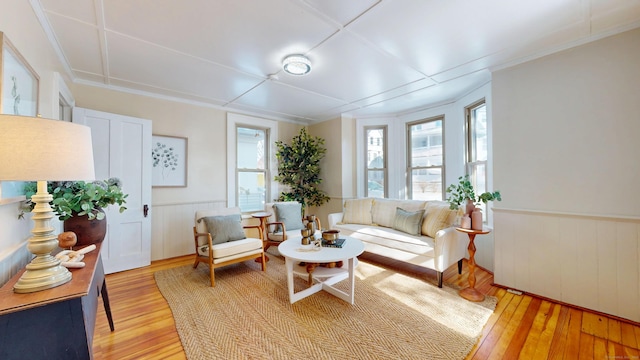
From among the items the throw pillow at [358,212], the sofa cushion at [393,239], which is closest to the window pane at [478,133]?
the sofa cushion at [393,239]

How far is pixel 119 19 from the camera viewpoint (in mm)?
1899

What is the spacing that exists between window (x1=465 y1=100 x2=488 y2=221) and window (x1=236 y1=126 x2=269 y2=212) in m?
3.46

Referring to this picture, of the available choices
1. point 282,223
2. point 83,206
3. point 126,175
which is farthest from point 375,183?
point 83,206

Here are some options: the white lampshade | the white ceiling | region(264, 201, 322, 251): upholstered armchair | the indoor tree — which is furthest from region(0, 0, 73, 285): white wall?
the indoor tree

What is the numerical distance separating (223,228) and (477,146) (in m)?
3.68

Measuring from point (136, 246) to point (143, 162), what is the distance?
3.74 ft

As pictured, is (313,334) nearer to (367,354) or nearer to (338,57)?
(367,354)

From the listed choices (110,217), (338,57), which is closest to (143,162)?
(110,217)

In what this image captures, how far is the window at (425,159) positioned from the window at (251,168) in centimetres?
274

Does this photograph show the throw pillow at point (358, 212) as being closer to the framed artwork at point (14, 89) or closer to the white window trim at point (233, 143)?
the white window trim at point (233, 143)

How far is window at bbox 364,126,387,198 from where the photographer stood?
4750 mm

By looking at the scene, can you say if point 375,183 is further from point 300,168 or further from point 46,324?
point 46,324

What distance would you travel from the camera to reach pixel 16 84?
1463mm

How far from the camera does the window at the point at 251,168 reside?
14.7 feet
